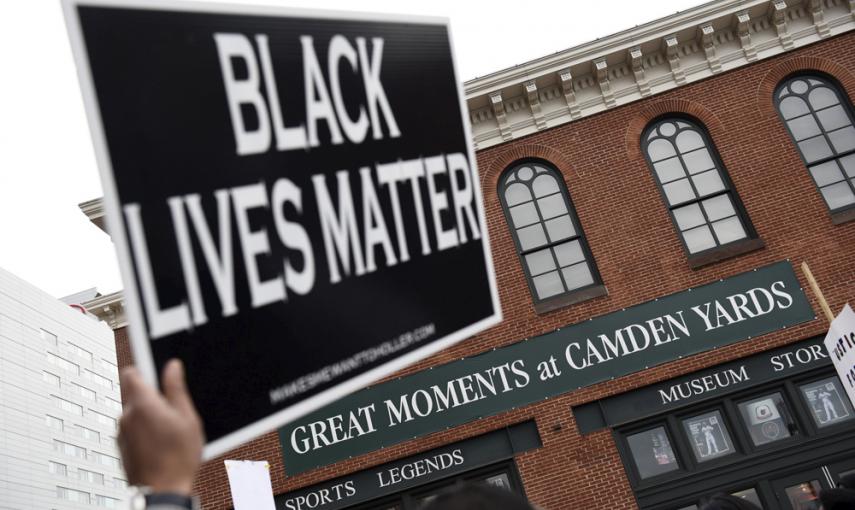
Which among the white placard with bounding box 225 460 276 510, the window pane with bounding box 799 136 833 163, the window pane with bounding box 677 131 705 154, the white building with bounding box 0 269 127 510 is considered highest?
the white building with bounding box 0 269 127 510

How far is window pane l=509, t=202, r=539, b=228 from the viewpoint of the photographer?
13102mm

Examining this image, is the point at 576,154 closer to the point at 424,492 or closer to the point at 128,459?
the point at 424,492

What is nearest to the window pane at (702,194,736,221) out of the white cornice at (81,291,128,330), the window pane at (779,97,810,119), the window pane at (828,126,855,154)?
the window pane at (779,97,810,119)

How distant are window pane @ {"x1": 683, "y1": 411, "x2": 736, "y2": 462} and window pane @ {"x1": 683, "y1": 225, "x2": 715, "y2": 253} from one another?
10.00 feet

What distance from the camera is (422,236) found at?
92.0 inches

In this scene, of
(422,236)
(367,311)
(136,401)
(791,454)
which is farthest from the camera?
(791,454)

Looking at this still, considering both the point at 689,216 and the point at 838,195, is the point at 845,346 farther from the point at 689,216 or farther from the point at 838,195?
the point at 838,195

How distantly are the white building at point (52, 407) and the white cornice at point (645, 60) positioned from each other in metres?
65.5

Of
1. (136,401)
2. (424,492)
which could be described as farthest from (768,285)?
(136,401)

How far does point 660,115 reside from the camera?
13.3 meters

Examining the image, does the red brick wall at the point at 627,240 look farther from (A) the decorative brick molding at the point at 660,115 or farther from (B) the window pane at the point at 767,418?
(B) the window pane at the point at 767,418

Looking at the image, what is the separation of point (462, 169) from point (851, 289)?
457 inches

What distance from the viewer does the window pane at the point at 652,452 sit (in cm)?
1123

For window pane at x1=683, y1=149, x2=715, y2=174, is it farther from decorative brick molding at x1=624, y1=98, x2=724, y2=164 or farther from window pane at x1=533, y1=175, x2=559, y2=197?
window pane at x1=533, y1=175, x2=559, y2=197
